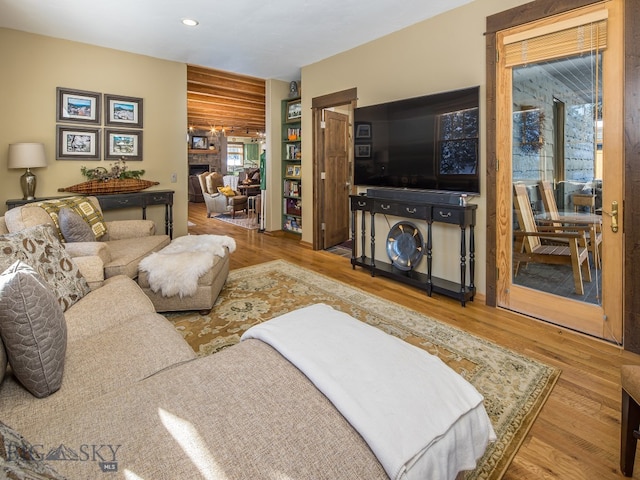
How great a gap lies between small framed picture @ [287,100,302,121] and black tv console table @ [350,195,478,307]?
2503 mm

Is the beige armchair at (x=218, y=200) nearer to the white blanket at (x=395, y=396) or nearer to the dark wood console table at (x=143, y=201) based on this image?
the dark wood console table at (x=143, y=201)

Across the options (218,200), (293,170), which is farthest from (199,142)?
(293,170)

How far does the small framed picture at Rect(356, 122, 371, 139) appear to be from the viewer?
412 centimetres

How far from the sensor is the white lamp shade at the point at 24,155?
12.2 ft

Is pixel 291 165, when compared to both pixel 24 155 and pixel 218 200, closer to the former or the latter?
pixel 218 200

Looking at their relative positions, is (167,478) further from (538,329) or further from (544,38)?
(544,38)

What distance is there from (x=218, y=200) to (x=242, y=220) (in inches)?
51.2

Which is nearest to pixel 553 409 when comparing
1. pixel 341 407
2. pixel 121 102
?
pixel 341 407

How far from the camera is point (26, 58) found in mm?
3941

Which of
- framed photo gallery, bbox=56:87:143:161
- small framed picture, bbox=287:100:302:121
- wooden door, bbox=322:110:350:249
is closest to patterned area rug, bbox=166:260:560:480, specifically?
wooden door, bbox=322:110:350:249

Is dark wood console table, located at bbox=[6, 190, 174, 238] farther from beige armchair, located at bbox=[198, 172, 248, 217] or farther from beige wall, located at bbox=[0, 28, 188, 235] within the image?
beige armchair, located at bbox=[198, 172, 248, 217]

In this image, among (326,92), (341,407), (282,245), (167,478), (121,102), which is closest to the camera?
(167,478)

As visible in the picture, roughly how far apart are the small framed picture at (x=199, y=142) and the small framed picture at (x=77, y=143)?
904 centimetres

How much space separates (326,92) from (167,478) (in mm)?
4859
